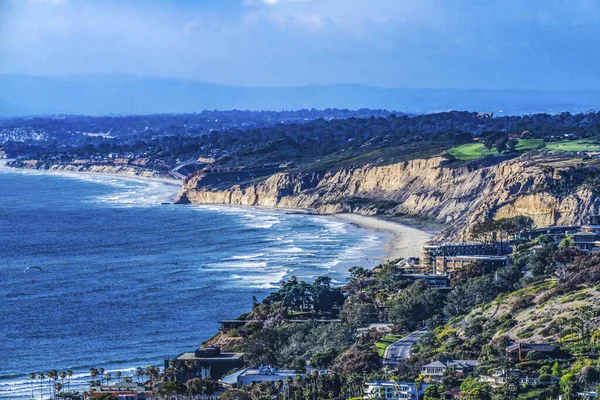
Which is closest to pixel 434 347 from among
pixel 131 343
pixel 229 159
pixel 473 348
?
pixel 473 348

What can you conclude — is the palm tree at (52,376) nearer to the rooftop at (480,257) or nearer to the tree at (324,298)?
the tree at (324,298)

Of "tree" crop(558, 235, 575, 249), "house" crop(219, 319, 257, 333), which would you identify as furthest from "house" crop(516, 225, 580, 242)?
"house" crop(219, 319, 257, 333)

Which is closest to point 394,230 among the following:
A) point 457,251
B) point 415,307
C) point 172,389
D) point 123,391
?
point 457,251

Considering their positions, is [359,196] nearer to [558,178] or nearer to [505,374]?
[558,178]

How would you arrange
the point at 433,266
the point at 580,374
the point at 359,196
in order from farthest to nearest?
the point at 359,196, the point at 433,266, the point at 580,374

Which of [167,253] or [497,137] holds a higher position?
[497,137]

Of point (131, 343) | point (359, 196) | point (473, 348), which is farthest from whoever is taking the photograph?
point (359, 196)

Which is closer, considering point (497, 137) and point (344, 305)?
point (344, 305)
